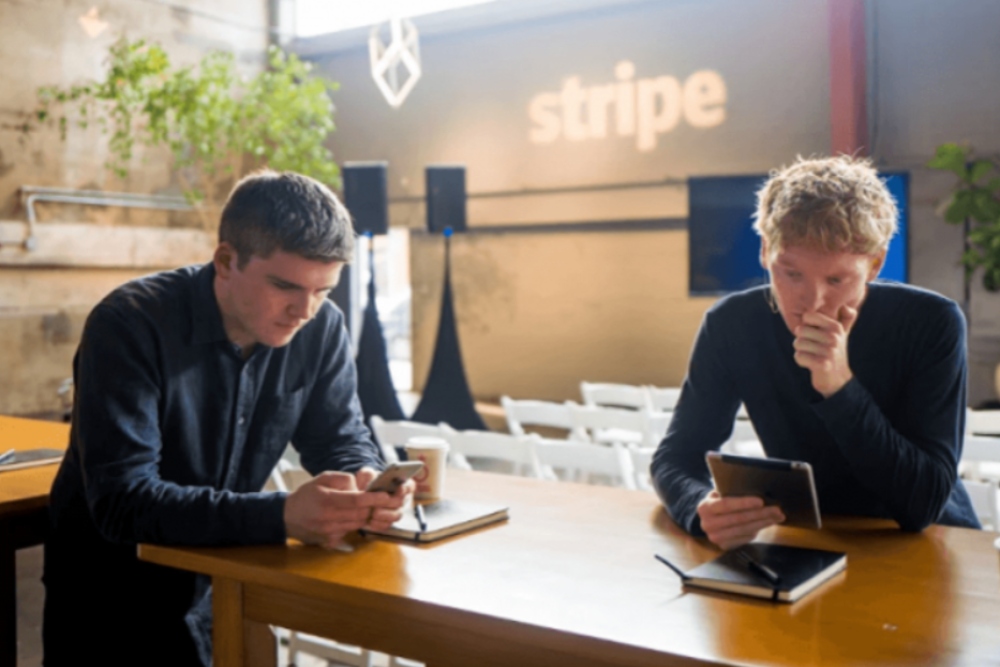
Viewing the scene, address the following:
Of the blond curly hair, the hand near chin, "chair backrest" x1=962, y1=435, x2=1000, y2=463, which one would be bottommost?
"chair backrest" x1=962, y1=435, x2=1000, y2=463

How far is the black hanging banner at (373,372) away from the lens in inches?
256

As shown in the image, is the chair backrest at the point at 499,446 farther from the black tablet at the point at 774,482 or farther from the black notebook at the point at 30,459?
the black tablet at the point at 774,482

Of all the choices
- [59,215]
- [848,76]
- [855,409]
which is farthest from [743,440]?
[59,215]

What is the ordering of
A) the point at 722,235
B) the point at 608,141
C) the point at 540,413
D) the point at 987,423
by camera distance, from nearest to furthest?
the point at 987,423, the point at 540,413, the point at 722,235, the point at 608,141

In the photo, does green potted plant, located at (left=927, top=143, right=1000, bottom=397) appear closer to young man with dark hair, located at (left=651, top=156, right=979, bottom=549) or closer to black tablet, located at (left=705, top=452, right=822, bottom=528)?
young man with dark hair, located at (left=651, top=156, right=979, bottom=549)

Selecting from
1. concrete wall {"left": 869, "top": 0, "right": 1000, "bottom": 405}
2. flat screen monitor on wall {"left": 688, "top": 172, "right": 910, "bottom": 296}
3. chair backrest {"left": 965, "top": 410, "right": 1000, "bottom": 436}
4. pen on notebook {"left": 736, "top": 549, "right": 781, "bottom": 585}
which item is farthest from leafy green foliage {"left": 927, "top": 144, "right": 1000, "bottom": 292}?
pen on notebook {"left": 736, "top": 549, "right": 781, "bottom": 585}

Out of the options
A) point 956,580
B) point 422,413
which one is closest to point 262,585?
point 956,580

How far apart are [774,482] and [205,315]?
42.4 inches

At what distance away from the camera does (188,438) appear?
1873 millimetres

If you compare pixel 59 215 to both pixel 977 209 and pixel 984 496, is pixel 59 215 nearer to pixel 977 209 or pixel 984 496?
pixel 977 209

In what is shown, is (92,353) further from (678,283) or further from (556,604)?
(678,283)

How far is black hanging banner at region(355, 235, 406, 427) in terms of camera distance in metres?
6.50

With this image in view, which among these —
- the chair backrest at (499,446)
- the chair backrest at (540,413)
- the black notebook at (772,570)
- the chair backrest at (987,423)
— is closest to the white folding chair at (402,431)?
the chair backrest at (499,446)

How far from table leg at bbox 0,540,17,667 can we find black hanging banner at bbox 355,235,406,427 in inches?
169
